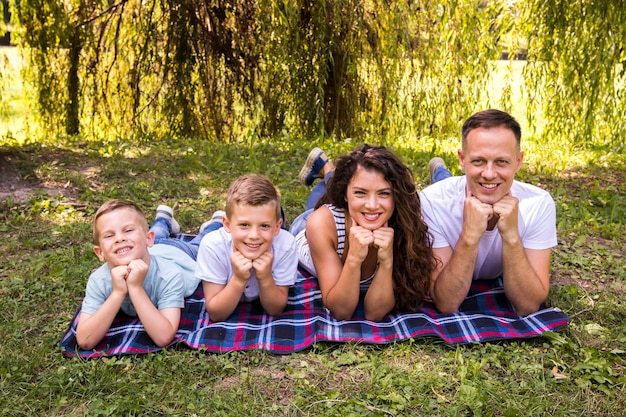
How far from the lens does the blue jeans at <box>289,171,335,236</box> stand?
13.9ft

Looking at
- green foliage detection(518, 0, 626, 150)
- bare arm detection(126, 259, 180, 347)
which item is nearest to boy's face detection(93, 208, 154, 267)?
bare arm detection(126, 259, 180, 347)

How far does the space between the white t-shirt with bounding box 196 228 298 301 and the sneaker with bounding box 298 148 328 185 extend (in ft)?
4.26

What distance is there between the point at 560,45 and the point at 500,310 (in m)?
4.38

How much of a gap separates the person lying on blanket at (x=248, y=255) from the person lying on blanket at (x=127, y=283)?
0.62 ft

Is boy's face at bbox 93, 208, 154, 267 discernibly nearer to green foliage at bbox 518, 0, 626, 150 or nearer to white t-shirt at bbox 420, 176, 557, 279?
white t-shirt at bbox 420, 176, 557, 279

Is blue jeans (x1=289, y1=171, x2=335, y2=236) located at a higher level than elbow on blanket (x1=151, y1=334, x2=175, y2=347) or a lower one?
higher

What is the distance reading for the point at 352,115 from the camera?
23.8ft

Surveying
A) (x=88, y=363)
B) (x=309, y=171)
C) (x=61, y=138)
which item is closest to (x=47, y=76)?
(x=61, y=138)

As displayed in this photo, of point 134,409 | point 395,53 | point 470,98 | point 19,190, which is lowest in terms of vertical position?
point 134,409

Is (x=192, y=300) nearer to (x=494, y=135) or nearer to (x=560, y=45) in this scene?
(x=494, y=135)

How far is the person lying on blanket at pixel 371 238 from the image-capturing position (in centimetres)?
316

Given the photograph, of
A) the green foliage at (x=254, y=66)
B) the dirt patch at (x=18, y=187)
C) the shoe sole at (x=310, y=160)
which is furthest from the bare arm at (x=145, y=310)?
the green foliage at (x=254, y=66)

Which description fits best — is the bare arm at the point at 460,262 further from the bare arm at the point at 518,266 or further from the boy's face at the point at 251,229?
the boy's face at the point at 251,229

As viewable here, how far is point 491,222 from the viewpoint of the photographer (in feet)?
11.2
